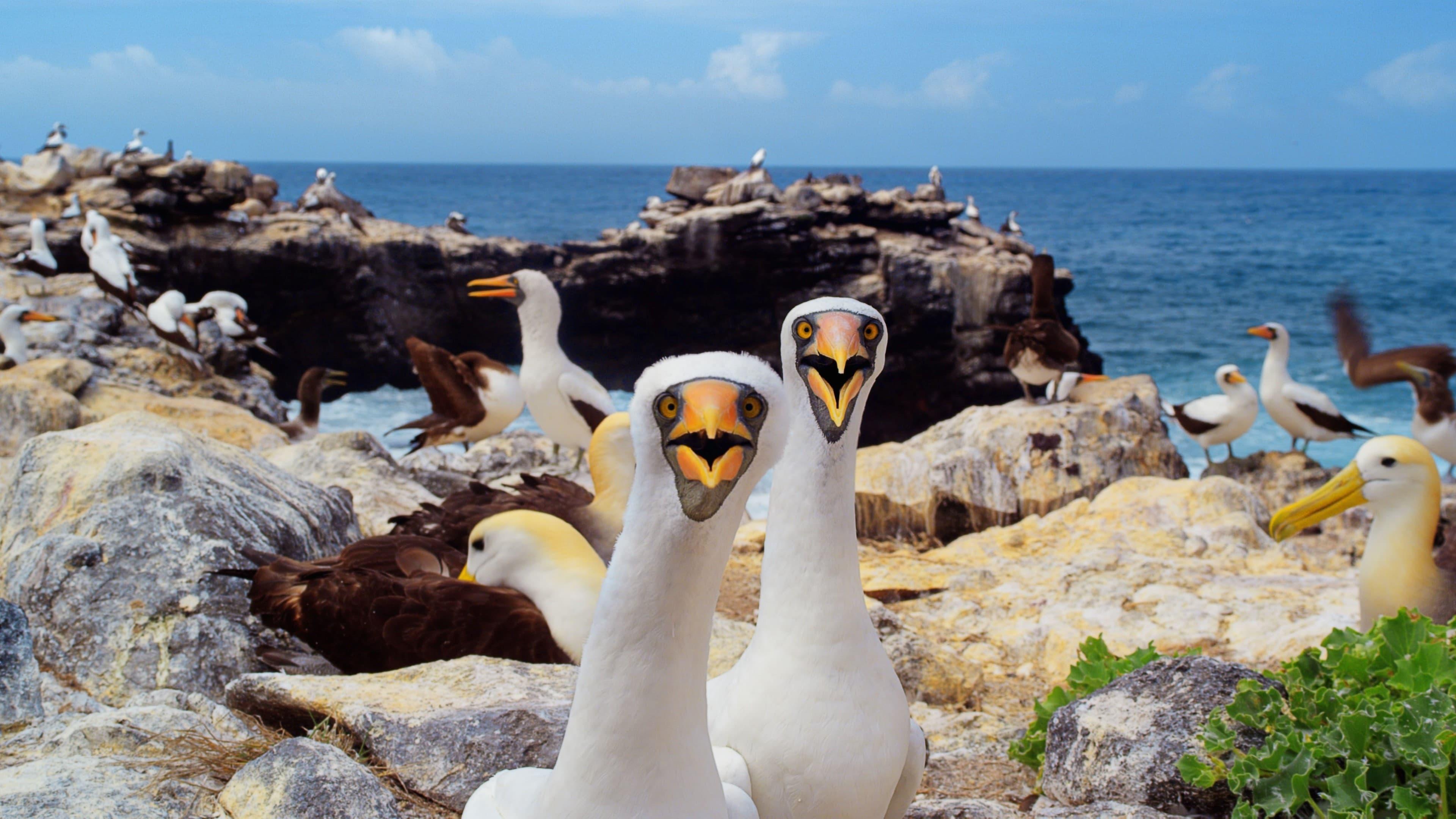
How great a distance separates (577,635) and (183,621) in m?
1.36

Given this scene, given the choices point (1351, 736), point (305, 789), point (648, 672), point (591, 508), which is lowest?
point (591, 508)

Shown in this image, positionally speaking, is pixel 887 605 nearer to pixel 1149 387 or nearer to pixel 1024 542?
pixel 1024 542

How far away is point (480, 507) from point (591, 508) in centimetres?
53

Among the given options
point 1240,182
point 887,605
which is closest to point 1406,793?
point 887,605

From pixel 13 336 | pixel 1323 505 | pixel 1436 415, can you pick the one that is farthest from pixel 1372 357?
pixel 13 336

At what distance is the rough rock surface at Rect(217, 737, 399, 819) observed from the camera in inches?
86.3

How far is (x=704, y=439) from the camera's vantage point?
1529 mm

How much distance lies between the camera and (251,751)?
2.60 m

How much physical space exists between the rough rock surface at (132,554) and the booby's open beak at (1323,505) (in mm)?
4260

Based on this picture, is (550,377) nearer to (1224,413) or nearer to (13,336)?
(13,336)

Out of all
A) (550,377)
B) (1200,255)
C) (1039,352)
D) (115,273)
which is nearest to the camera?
(550,377)

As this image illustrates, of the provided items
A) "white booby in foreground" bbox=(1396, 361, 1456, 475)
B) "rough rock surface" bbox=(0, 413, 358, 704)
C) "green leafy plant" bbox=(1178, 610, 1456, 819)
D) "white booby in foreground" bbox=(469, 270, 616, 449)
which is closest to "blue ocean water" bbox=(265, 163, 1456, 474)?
"white booby in foreground" bbox=(1396, 361, 1456, 475)

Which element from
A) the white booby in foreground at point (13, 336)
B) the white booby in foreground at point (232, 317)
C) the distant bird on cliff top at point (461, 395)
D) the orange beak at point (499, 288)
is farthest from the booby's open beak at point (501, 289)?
the white booby in foreground at point (232, 317)

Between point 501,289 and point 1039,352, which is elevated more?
point 501,289
